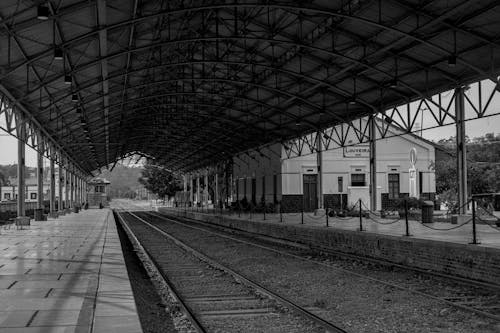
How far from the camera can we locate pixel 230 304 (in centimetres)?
1121

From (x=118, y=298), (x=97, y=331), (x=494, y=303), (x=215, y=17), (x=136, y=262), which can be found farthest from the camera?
(x=215, y=17)

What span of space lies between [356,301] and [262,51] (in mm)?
17716

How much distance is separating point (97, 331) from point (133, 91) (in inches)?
1168

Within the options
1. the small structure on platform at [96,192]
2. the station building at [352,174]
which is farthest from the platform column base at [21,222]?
the small structure on platform at [96,192]

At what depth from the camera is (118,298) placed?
9797 millimetres

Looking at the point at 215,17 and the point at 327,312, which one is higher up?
the point at 215,17

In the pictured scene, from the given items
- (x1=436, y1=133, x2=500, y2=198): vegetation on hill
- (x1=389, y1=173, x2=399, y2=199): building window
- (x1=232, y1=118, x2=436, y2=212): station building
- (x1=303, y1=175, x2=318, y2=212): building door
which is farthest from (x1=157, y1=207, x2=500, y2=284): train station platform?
(x1=436, y1=133, x2=500, y2=198): vegetation on hill

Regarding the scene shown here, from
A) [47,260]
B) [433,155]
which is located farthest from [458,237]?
[433,155]

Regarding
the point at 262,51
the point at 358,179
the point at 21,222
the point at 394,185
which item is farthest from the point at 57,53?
the point at 394,185

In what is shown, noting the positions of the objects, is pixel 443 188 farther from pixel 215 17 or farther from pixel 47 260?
pixel 47 260

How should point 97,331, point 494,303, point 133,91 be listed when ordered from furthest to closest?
1. point 133,91
2. point 494,303
3. point 97,331

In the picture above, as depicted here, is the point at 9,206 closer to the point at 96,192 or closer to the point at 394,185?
the point at 394,185

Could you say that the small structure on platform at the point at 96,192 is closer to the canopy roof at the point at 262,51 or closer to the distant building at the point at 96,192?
the distant building at the point at 96,192

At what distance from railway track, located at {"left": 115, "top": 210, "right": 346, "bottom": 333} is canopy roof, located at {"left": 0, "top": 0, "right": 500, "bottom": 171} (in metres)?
8.56
